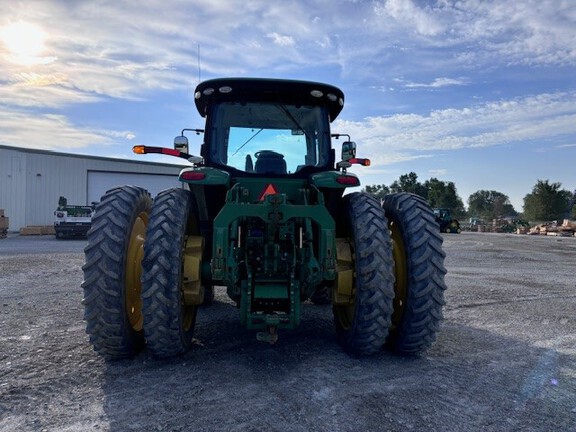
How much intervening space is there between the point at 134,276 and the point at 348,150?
105 inches

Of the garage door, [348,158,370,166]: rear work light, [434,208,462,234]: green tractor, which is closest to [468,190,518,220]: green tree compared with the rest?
[434,208,462,234]: green tractor

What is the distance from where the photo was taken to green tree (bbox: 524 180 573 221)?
2477 inches

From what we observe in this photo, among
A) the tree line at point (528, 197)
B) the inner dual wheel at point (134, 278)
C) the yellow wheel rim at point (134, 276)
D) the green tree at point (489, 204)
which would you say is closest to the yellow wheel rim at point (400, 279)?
the inner dual wheel at point (134, 278)

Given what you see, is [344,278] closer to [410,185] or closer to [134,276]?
[134,276]

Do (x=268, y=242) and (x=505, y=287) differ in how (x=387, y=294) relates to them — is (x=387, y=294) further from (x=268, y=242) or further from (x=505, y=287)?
(x=505, y=287)

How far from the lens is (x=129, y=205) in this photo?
3762mm

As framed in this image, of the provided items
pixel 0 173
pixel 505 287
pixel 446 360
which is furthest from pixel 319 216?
pixel 0 173

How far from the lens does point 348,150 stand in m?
4.97

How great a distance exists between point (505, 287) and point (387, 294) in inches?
243

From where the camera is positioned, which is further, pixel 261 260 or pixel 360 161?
pixel 360 161

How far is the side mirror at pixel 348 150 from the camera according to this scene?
4.97 meters

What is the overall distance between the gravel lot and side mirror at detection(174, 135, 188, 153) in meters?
1.97

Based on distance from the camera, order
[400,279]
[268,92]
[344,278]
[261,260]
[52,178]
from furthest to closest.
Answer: [52,178], [268,92], [400,279], [344,278], [261,260]

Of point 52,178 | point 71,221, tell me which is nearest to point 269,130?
point 71,221
